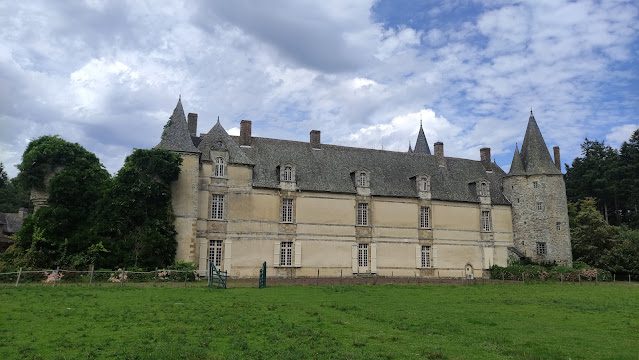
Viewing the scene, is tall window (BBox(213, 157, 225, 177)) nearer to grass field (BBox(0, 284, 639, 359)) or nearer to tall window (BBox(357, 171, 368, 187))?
tall window (BBox(357, 171, 368, 187))

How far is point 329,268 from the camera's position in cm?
3272

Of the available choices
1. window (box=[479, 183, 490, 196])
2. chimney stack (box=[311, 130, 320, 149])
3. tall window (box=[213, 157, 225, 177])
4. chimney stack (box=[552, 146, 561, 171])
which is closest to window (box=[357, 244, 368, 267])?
chimney stack (box=[311, 130, 320, 149])

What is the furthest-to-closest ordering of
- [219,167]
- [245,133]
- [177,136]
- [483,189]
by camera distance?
[483,189] < [245,133] < [219,167] < [177,136]

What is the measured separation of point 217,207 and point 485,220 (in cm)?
1928

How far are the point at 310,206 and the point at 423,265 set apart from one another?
8966mm

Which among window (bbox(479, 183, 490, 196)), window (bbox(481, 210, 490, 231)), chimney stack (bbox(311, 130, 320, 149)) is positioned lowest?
window (bbox(481, 210, 490, 231))

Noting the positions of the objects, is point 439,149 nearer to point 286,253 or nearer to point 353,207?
point 353,207

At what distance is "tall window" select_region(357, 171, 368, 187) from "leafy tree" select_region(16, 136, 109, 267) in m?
15.7

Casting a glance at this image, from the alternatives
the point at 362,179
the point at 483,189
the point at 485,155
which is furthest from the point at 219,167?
the point at 485,155

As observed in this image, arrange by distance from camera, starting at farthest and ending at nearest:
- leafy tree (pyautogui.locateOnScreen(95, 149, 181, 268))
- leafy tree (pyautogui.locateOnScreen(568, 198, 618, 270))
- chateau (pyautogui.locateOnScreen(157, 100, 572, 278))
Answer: leafy tree (pyautogui.locateOnScreen(568, 198, 618, 270)), chateau (pyautogui.locateOnScreen(157, 100, 572, 278)), leafy tree (pyautogui.locateOnScreen(95, 149, 181, 268))

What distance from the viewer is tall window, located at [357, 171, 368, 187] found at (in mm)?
34419

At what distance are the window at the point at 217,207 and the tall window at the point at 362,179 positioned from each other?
9.24 metres

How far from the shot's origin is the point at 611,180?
49969 mm

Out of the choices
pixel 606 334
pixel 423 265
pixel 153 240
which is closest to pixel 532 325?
pixel 606 334
